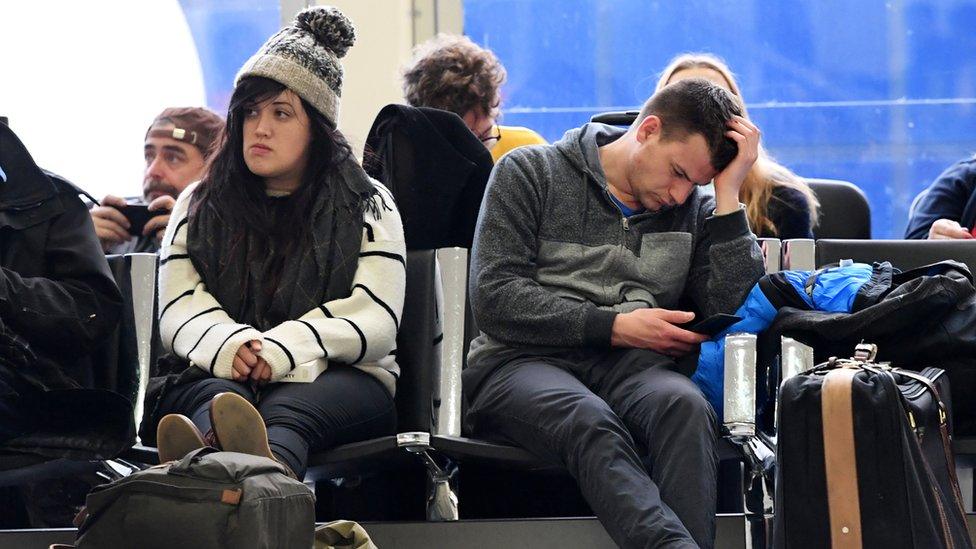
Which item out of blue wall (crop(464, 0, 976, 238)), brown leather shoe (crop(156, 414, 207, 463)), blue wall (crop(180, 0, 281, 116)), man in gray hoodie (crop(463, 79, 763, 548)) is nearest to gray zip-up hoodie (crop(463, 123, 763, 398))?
man in gray hoodie (crop(463, 79, 763, 548))

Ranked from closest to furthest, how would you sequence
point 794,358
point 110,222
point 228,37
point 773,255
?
point 794,358, point 773,255, point 110,222, point 228,37

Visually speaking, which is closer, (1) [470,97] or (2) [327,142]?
(2) [327,142]

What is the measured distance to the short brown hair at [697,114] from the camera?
9.25ft

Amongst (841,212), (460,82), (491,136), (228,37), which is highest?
(228,37)

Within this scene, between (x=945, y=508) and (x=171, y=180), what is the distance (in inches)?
88.7

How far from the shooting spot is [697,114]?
282 centimetres

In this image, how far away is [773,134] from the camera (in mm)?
4871

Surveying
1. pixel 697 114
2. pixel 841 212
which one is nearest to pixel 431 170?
pixel 697 114

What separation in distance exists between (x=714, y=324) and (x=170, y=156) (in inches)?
67.3

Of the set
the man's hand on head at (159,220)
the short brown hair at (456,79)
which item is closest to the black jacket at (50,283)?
the man's hand on head at (159,220)

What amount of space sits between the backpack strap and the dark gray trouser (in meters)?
0.23

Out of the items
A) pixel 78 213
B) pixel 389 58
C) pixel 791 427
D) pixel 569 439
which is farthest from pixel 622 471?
pixel 389 58

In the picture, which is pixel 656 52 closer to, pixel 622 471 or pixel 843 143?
pixel 843 143

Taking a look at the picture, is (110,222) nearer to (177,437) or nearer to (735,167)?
(177,437)
